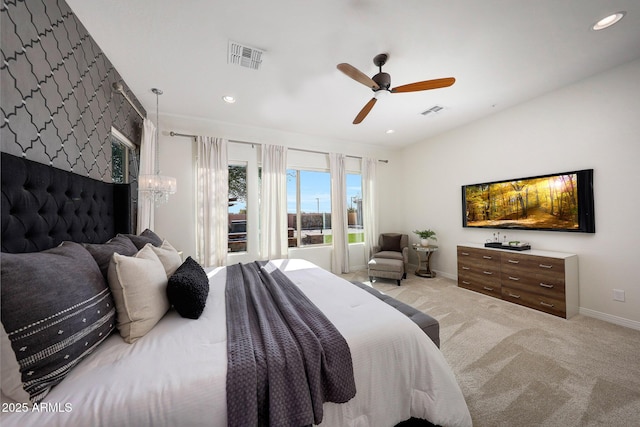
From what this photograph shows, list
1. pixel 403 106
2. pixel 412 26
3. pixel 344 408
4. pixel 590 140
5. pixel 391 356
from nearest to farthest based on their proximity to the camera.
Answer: pixel 344 408 < pixel 391 356 < pixel 412 26 < pixel 590 140 < pixel 403 106

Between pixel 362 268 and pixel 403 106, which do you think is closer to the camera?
pixel 403 106

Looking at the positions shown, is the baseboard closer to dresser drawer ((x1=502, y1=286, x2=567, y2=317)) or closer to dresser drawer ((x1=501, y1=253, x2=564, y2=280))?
dresser drawer ((x1=502, y1=286, x2=567, y2=317))

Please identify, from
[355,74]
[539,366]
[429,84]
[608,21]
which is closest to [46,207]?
[355,74]

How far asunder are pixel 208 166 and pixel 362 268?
3555 mm

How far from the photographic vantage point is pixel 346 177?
15.3 ft

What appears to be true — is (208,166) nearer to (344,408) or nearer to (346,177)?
(346,177)

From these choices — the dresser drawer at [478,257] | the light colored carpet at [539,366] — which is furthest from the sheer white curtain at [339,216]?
the dresser drawer at [478,257]

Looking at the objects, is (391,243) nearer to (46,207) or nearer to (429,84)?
(429,84)

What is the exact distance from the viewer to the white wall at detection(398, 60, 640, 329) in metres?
2.28

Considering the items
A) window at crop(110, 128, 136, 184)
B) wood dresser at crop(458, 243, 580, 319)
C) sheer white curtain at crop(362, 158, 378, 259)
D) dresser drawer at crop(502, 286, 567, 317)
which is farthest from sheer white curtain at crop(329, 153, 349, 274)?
window at crop(110, 128, 136, 184)

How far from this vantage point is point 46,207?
4.08 feet

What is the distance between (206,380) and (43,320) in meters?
0.59

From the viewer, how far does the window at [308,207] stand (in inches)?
169

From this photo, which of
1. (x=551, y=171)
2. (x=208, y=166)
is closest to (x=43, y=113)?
(x=208, y=166)
